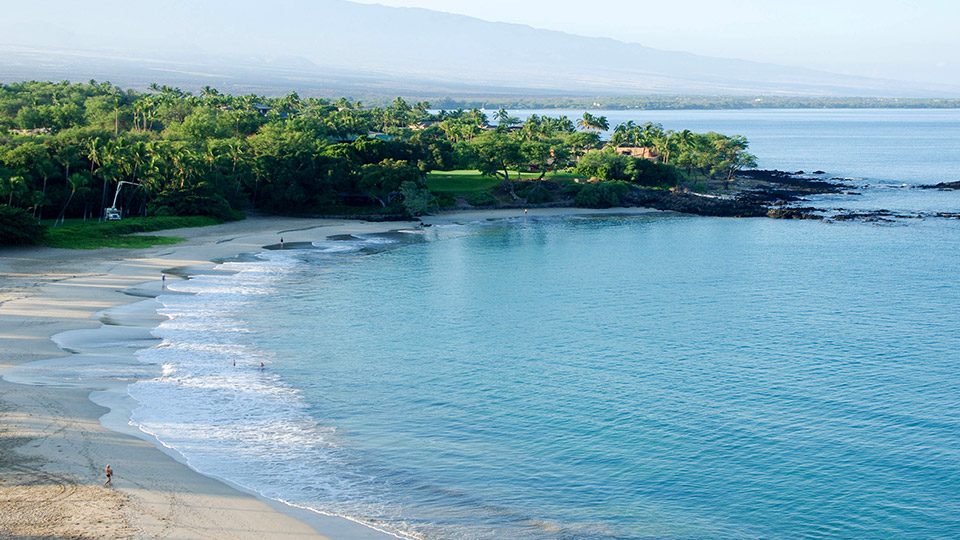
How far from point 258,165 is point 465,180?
24807 mm

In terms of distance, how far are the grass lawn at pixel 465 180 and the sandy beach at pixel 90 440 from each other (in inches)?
1732

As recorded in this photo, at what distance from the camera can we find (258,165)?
71.5 meters

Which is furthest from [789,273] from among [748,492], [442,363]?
[748,492]

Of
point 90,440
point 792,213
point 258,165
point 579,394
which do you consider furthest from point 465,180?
point 90,440

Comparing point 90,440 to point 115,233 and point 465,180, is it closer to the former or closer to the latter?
point 115,233

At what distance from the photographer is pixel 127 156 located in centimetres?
6228

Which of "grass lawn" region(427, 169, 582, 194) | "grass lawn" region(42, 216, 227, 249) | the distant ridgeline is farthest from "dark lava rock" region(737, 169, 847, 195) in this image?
"grass lawn" region(42, 216, 227, 249)

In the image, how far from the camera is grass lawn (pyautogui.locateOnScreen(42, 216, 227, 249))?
2063 inches

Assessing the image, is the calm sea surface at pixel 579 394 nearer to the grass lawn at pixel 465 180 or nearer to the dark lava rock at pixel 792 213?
the dark lava rock at pixel 792 213

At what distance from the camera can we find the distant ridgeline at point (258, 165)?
196ft

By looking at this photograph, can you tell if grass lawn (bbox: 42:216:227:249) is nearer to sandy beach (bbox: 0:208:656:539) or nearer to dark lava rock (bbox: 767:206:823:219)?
sandy beach (bbox: 0:208:656:539)

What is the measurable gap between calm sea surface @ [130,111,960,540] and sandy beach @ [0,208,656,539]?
3.09 feet

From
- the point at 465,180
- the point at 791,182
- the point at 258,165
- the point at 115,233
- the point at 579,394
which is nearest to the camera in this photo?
the point at 579,394

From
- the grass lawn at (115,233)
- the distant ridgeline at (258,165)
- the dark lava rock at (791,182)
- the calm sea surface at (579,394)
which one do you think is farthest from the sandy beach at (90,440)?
the dark lava rock at (791,182)
